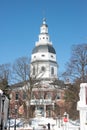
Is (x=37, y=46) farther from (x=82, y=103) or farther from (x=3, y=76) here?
(x=82, y=103)

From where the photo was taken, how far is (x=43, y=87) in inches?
3270

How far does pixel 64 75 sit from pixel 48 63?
55003 millimetres

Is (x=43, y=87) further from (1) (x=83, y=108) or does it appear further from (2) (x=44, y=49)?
(1) (x=83, y=108)

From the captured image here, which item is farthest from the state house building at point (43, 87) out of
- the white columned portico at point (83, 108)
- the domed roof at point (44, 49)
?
the white columned portico at point (83, 108)

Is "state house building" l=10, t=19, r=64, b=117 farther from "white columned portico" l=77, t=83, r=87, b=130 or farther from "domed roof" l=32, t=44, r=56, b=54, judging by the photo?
"white columned portico" l=77, t=83, r=87, b=130

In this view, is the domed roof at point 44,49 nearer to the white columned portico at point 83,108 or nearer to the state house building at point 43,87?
the state house building at point 43,87

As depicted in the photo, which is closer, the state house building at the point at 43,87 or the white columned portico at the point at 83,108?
the white columned portico at the point at 83,108

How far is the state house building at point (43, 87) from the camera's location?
76.4 metres

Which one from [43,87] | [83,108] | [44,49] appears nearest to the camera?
[83,108]

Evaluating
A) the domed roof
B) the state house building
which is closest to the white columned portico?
the state house building

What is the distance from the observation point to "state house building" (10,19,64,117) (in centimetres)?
7644

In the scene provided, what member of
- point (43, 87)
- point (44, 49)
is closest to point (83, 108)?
point (43, 87)

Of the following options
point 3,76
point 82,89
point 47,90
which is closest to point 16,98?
point 47,90

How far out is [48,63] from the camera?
10488cm
